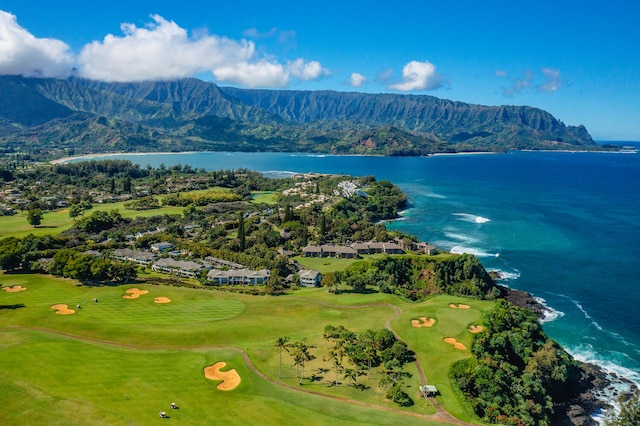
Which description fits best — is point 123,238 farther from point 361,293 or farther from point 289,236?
point 361,293

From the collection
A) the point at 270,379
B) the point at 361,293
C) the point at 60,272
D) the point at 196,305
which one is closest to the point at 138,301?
the point at 196,305

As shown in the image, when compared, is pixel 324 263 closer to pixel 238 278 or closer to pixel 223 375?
pixel 238 278

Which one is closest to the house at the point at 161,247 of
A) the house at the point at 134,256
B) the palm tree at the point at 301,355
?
the house at the point at 134,256

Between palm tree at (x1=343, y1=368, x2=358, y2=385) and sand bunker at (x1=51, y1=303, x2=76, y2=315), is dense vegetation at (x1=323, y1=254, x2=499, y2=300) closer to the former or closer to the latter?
palm tree at (x1=343, y1=368, x2=358, y2=385)

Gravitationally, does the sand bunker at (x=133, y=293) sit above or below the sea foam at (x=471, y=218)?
below

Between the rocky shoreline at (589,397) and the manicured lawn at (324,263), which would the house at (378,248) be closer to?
the manicured lawn at (324,263)

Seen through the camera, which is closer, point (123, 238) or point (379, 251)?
point (379, 251)

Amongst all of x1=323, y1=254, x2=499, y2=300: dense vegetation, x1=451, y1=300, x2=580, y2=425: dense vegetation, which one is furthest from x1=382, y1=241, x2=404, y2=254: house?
x1=451, y1=300, x2=580, y2=425: dense vegetation
